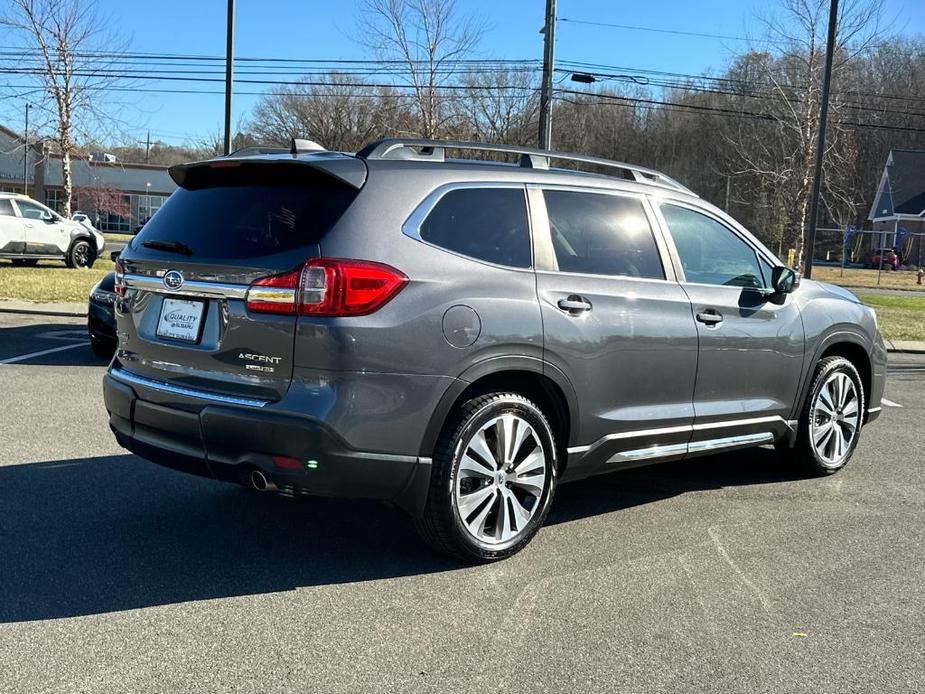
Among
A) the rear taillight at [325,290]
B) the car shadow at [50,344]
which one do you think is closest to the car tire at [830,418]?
the rear taillight at [325,290]

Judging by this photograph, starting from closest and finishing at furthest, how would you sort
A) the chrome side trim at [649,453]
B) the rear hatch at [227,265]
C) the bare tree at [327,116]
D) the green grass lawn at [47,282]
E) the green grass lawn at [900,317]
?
the rear hatch at [227,265] → the chrome side trim at [649,453] → the green grass lawn at [900,317] → the green grass lawn at [47,282] → the bare tree at [327,116]

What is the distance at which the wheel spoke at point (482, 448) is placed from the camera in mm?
4199

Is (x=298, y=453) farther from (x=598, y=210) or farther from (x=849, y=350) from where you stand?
(x=849, y=350)

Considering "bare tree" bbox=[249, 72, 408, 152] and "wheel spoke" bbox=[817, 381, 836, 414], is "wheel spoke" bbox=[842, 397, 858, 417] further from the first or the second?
"bare tree" bbox=[249, 72, 408, 152]

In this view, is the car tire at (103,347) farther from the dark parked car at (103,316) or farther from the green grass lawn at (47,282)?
the green grass lawn at (47,282)

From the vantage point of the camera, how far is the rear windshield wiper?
423 centimetres

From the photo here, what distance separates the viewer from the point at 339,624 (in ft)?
11.8

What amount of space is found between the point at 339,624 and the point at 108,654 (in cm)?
84

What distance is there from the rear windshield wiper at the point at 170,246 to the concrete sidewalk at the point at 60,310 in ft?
35.5

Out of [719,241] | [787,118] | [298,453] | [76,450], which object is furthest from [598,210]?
[787,118]

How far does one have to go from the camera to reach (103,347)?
1034 cm

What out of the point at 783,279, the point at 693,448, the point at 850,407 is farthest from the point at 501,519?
the point at 850,407

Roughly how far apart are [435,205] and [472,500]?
4.43 ft

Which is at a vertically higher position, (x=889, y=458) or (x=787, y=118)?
(x=787, y=118)
